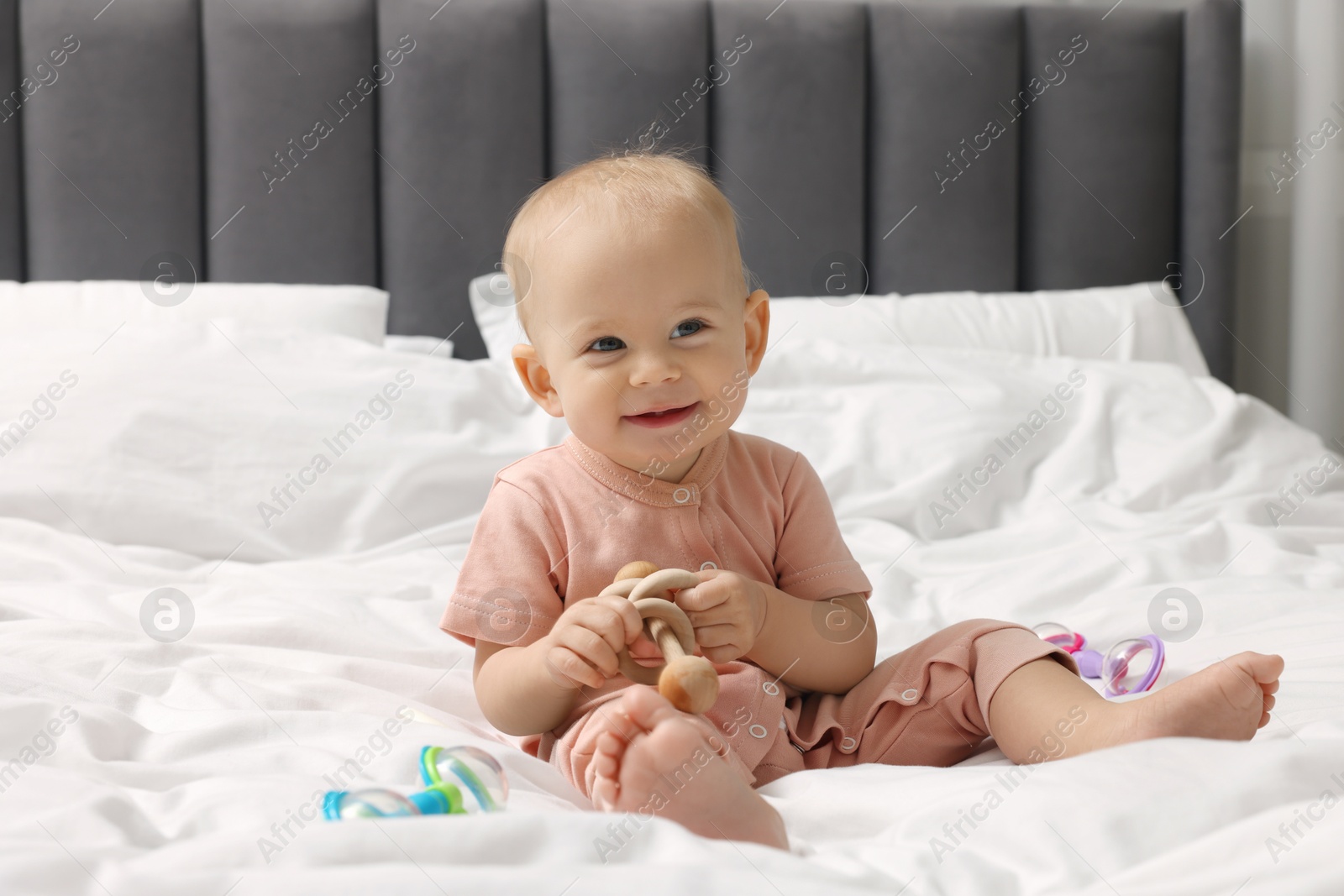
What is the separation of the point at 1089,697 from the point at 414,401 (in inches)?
43.2

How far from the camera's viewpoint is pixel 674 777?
617 millimetres

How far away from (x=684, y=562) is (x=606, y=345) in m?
0.19

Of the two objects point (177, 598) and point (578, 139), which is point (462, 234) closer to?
point (578, 139)

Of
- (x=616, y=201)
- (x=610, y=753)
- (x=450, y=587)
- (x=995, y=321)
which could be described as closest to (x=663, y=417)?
(x=616, y=201)

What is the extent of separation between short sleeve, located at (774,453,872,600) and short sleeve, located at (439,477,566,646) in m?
0.21

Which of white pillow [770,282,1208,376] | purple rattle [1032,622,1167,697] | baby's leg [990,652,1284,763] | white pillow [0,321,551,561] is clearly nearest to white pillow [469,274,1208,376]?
white pillow [770,282,1208,376]

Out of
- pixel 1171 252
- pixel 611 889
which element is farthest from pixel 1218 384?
pixel 611 889

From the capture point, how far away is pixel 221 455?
1463mm

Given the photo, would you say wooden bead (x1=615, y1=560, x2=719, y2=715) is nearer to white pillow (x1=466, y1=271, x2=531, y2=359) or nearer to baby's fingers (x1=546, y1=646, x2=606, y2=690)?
baby's fingers (x1=546, y1=646, x2=606, y2=690)

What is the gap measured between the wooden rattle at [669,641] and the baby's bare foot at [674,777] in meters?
0.04

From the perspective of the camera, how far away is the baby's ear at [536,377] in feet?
3.00

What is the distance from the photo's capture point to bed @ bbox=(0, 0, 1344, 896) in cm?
57

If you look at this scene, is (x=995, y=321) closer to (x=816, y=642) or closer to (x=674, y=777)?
(x=816, y=642)

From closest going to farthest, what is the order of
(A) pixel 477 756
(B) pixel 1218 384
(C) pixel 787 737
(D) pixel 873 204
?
(A) pixel 477 756
(C) pixel 787 737
(B) pixel 1218 384
(D) pixel 873 204
